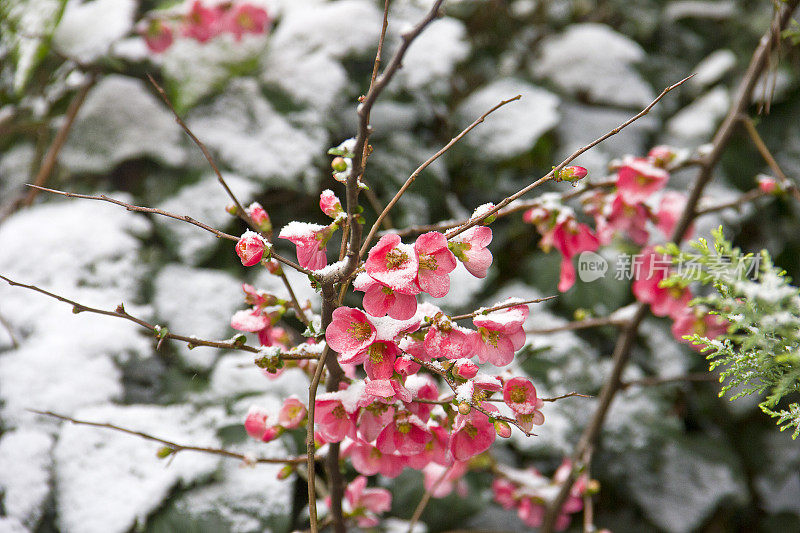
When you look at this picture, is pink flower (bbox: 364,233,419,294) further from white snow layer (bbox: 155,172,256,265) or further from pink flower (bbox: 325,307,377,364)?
white snow layer (bbox: 155,172,256,265)

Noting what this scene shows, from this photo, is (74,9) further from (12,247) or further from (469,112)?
(469,112)

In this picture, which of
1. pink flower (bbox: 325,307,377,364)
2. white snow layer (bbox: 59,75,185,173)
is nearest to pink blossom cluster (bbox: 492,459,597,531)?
pink flower (bbox: 325,307,377,364)

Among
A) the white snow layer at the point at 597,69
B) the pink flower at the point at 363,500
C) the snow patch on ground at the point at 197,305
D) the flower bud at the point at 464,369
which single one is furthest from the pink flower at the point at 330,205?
the white snow layer at the point at 597,69

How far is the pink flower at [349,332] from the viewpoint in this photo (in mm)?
297

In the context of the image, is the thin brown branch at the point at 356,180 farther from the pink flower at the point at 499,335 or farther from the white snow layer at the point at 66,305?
the white snow layer at the point at 66,305

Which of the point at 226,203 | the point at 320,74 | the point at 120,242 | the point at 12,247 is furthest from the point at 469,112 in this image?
the point at 12,247

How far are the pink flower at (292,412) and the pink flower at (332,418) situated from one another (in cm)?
5

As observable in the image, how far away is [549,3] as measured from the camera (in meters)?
1.22

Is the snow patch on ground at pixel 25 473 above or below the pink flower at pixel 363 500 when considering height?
below

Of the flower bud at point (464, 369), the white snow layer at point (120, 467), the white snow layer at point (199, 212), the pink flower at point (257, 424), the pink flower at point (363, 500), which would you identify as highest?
the flower bud at point (464, 369)

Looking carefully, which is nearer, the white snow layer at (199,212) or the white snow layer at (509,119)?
the white snow layer at (199,212)

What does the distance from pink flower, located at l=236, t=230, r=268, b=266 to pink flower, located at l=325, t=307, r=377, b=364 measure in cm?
5

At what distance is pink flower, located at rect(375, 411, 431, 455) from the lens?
33 centimetres

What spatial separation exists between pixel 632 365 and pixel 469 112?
47cm
